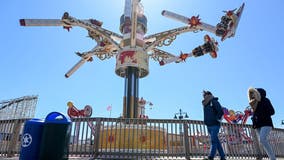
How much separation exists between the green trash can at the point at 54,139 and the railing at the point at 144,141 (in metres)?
2.74

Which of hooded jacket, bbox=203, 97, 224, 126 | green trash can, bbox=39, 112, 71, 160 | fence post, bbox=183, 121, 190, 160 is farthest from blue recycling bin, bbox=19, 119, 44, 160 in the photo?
fence post, bbox=183, 121, 190, 160

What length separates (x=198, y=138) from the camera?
898 cm

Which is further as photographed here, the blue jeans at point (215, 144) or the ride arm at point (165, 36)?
the ride arm at point (165, 36)

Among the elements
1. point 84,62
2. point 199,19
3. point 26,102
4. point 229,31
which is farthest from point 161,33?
point 26,102

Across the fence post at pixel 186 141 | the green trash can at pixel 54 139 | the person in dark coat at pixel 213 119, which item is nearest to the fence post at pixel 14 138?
the green trash can at pixel 54 139

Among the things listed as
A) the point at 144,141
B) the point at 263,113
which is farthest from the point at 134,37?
the point at 263,113

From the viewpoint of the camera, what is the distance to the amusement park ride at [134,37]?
17.2 metres

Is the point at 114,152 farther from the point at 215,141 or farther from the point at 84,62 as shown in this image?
the point at 84,62

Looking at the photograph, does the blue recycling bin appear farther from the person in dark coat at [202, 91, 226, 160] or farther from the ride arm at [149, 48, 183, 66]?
the ride arm at [149, 48, 183, 66]

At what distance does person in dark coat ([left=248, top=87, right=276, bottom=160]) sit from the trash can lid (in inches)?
173

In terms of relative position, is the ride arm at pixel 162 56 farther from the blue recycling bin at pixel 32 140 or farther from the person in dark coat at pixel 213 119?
the blue recycling bin at pixel 32 140

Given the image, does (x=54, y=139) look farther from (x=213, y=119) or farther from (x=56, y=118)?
(x=213, y=119)

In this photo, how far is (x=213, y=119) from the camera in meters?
6.51

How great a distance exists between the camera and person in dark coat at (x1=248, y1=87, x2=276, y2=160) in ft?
17.9
